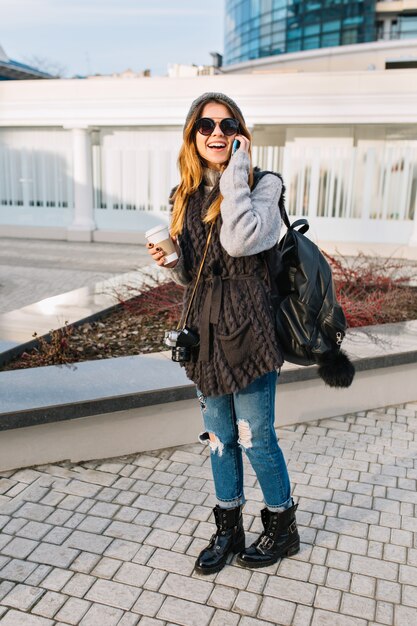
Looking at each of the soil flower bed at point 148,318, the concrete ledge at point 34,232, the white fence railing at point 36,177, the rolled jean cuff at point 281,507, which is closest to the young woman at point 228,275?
the rolled jean cuff at point 281,507

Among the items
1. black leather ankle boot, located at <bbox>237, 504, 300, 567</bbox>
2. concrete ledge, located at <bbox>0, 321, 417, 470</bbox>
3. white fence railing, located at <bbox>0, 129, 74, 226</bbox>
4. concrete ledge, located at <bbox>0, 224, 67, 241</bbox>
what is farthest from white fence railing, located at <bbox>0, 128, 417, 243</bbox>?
black leather ankle boot, located at <bbox>237, 504, 300, 567</bbox>

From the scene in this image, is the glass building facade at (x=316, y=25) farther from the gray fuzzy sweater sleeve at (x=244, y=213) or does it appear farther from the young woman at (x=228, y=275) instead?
the gray fuzzy sweater sleeve at (x=244, y=213)

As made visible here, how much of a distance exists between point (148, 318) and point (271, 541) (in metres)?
3.51

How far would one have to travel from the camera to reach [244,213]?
2.21m

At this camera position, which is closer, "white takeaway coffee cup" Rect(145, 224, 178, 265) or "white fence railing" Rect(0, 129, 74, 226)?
"white takeaway coffee cup" Rect(145, 224, 178, 265)

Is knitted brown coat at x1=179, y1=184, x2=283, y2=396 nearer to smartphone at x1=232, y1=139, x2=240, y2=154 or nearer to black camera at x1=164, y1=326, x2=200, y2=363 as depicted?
black camera at x1=164, y1=326, x2=200, y2=363

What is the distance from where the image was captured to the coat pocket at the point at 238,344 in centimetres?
236

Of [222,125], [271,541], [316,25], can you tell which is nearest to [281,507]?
[271,541]

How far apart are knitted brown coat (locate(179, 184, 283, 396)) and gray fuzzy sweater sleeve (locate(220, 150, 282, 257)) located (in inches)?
4.9

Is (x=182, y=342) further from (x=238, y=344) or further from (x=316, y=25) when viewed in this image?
(x=316, y=25)

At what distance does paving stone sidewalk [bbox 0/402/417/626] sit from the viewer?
2.46m

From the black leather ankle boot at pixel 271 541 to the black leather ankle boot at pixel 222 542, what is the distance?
2.5 inches

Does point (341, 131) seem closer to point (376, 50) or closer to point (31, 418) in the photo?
point (31, 418)

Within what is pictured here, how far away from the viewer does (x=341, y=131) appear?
44.5 ft
